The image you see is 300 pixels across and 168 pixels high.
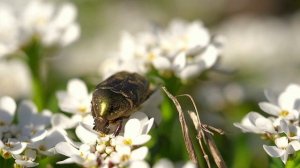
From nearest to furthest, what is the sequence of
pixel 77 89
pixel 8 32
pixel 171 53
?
1. pixel 77 89
2. pixel 171 53
3. pixel 8 32

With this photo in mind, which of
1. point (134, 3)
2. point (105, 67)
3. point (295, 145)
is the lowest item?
point (295, 145)

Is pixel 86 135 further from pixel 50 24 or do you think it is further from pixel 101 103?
pixel 50 24

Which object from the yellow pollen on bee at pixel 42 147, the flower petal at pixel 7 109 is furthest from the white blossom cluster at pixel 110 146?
the flower petal at pixel 7 109

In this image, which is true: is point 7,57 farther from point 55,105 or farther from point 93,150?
point 93,150

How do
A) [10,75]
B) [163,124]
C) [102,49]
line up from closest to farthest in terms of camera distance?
[163,124], [10,75], [102,49]

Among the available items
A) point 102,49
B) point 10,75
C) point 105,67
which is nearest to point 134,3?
point 102,49

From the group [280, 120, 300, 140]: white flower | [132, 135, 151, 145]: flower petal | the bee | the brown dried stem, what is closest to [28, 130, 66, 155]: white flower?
the bee

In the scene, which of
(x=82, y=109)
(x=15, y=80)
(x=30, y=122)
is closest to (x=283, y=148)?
(x=82, y=109)
